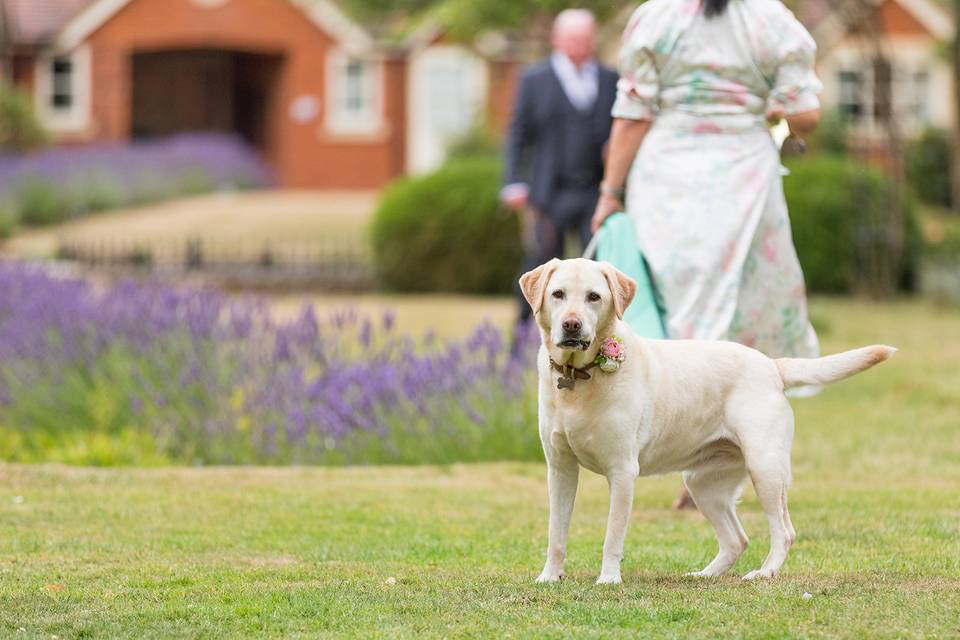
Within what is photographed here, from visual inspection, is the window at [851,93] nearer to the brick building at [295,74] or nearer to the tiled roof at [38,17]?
the brick building at [295,74]

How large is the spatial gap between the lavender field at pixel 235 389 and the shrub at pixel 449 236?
29.2 ft

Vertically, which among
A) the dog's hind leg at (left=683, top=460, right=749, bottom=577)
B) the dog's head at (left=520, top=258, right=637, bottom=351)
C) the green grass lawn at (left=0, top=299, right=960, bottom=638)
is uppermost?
the dog's head at (left=520, top=258, right=637, bottom=351)

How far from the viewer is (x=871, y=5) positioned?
20703 millimetres

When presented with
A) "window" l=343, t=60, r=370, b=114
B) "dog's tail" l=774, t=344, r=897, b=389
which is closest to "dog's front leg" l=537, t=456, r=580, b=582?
"dog's tail" l=774, t=344, r=897, b=389

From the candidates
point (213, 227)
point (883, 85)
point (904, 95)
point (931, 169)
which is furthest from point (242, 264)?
point (904, 95)

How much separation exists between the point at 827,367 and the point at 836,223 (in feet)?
50.5

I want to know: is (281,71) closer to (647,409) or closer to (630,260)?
(630,260)

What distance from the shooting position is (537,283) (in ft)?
18.4

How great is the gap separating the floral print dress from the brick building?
27738 mm

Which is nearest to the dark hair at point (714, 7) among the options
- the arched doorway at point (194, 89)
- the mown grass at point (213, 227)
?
the mown grass at point (213, 227)

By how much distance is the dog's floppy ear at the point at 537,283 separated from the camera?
559cm

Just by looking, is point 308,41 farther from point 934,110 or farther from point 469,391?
point 469,391

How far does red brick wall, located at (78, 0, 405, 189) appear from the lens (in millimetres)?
35656

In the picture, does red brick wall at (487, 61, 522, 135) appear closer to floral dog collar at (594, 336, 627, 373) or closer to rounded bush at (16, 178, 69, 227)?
rounded bush at (16, 178, 69, 227)
